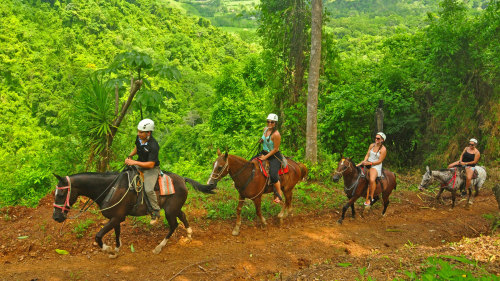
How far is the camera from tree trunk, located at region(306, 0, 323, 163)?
11.6m

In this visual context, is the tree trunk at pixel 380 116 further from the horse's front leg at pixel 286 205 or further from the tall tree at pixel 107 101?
the tall tree at pixel 107 101

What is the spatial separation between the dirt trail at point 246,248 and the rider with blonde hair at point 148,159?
3.82ft

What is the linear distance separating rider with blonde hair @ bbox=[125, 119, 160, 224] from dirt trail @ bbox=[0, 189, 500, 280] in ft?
3.82

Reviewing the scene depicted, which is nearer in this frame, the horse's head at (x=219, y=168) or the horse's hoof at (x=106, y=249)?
the horse's hoof at (x=106, y=249)

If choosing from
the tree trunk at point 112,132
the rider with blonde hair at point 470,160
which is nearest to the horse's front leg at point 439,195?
the rider with blonde hair at point 470,160

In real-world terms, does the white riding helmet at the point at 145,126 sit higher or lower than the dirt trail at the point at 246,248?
higher

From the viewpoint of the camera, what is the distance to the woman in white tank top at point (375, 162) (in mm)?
9898

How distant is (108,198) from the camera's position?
6902mm

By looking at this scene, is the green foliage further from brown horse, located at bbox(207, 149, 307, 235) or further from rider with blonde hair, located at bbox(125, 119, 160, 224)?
rider with blonde hair, located at bbox(125, 119, 160, 224)

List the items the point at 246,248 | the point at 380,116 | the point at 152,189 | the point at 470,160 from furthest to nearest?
the point at 380,116 < the point at 470,160 < the point at 246,248 < the point at 152,189

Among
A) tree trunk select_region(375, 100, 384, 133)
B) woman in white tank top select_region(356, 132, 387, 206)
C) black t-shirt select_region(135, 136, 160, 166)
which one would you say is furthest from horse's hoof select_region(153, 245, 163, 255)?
tree trunk select_region(375, 100, 384, 133)

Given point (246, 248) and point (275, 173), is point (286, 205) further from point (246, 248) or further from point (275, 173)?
point (246, 248)

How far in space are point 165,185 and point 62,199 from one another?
201cm

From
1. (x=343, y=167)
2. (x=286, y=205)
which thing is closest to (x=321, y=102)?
(x=343, y=167)
